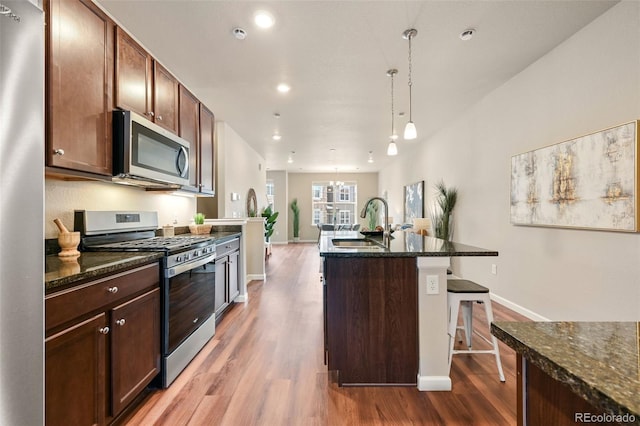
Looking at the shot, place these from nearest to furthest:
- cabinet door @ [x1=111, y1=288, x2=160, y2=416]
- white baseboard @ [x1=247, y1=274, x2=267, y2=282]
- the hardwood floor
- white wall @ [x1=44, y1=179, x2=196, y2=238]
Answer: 1. cabinet door @ [x1=111, y1=288, x2=160, y2=416]
2. the hardwood floor
3. white wall @ [x1=44, y1=179, x2=196, y2=238]
4. white baseboard @ [x1=247, y1=274, x2=267, y2=282]

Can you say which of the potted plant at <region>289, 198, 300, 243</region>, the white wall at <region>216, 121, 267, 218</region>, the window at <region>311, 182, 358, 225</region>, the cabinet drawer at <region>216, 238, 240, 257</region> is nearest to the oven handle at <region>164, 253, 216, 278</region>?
the cabinet drawer at <region>216, 238, 240, 257</region>

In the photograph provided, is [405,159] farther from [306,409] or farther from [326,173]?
[306,409]

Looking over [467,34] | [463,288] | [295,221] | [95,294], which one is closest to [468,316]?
[463,288]

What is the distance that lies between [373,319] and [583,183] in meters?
2.17

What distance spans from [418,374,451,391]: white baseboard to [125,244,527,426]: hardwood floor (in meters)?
0.03

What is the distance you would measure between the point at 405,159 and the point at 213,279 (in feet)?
21.4

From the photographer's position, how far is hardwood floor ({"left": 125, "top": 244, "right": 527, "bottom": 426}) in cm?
167

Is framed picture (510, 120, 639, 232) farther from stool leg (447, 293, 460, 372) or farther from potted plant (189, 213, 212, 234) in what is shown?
potted plant (189, 213, 212, 234)

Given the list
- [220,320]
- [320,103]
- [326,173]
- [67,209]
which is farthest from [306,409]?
[326,173]

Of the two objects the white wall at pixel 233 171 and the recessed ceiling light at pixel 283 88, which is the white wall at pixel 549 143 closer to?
the recessed ceiling light at pixel 283 88

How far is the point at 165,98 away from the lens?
2631 mm

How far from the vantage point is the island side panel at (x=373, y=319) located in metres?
1.93

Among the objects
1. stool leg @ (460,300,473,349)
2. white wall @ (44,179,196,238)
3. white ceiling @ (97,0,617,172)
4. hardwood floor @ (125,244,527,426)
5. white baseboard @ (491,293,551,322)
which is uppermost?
white ceiling @ (97,0,617,172)

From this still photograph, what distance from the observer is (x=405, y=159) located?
7941 mm
